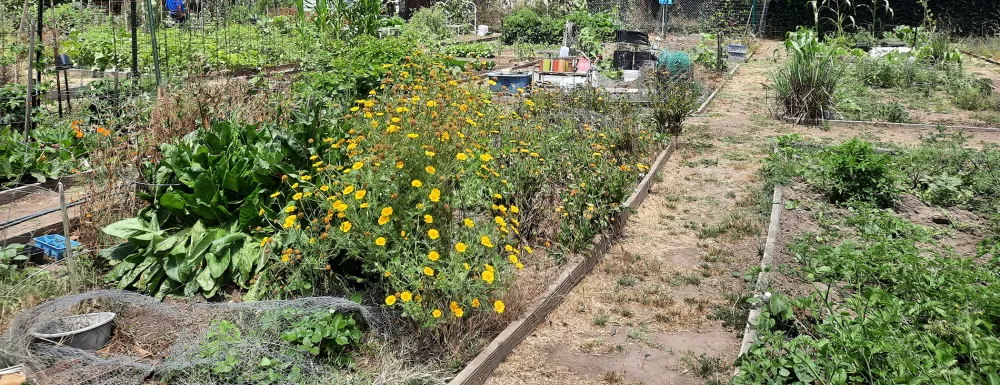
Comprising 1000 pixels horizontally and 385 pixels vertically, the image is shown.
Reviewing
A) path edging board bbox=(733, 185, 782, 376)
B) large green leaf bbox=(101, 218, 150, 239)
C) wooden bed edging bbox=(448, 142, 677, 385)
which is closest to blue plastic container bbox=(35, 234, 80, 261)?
large green leaf bbox=(101, 218, 150, 239)

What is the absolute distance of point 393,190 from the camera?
366 cm

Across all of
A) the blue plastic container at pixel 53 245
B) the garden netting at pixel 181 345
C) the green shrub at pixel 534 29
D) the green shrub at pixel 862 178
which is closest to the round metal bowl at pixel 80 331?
the garden netting at pixel 181 345

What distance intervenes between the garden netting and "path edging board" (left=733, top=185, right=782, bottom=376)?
6.01 feet

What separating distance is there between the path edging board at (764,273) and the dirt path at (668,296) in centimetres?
12

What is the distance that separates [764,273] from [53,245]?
4330 mm

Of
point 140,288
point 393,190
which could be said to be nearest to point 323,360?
point 393,190

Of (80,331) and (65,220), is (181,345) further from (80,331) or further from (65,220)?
(65,220)

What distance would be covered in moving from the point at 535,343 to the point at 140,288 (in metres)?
2.27

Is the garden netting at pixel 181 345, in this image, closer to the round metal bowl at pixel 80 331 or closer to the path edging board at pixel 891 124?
the round metal bowl at pixel 80 331

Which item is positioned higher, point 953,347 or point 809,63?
point 809,63

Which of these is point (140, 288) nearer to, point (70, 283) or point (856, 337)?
point (70, 283)

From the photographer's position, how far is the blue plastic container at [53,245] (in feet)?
14.2

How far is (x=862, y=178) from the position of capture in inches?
240

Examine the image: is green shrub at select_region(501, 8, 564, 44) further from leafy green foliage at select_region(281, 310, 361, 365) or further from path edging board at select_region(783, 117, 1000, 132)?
leafy green foliage at select_region(281, 310, 361, 365)
